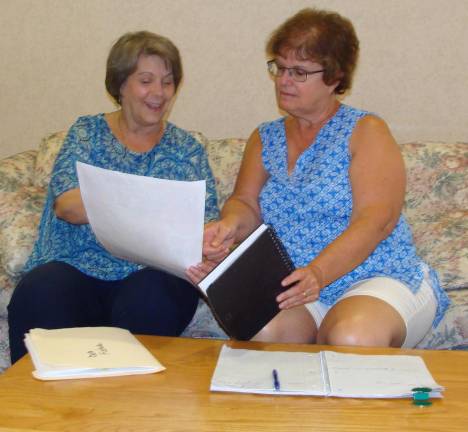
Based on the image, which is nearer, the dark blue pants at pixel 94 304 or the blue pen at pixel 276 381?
the blue pen at pixel 276 381

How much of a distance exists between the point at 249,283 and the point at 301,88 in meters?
0.66

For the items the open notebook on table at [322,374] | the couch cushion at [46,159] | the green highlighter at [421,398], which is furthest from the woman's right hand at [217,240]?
the couch cushion at [46,159]

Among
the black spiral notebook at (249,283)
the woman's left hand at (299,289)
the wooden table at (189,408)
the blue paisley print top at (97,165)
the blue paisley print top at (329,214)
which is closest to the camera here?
the wooden table at (189,408)

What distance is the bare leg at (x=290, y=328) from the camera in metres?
1.73

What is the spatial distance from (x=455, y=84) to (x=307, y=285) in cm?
147

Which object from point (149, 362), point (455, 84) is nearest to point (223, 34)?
point (455, 84)

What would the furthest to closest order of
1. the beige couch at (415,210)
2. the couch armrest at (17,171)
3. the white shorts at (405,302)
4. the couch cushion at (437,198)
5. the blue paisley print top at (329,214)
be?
the couch armrest at (17,171), the couch cushion at (437,198), the beige couch at (415,210), the blue paisley print top at (329,214), the white shorts at (405,302)

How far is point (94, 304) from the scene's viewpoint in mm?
1870

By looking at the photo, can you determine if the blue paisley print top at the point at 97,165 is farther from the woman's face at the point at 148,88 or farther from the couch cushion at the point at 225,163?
the couch cushion at the point at 225,163

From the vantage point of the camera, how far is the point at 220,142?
2586 mm

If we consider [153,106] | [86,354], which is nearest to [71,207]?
[153,106]

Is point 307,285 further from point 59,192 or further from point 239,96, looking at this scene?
point 239,96

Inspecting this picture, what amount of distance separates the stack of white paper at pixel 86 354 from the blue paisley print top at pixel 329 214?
589 mm

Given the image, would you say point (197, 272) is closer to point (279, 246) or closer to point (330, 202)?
point (279, 246)
